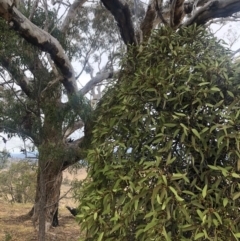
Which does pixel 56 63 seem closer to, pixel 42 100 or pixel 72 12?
pixel 42 100

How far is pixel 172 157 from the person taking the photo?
1.60m

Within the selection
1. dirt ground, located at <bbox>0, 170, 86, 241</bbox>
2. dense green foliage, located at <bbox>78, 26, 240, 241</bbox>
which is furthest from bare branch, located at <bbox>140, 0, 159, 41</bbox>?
dense green foliage, located at <bbox>78, 26, 240, 241</bbox>

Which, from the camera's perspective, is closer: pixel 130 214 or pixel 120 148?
pixel 130 214

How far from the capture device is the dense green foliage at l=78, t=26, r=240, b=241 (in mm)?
1483

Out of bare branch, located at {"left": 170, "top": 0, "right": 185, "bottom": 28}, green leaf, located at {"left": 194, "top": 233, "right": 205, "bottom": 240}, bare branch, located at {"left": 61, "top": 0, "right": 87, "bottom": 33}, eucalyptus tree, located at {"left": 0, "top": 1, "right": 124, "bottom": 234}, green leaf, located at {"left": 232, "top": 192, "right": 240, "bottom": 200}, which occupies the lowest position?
green leaf, located at {"left": 194, "top": 233, "right": 205, "bottom": 240}

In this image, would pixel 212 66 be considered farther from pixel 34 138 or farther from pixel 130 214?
pixel 34 138

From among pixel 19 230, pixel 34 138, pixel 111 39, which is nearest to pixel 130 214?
pixel 34 138

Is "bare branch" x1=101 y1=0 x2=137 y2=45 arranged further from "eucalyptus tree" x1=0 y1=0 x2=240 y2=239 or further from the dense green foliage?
the dense green foliage

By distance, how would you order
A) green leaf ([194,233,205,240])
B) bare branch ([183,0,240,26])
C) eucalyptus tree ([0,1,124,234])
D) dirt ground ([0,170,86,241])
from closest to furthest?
green leaf ([194,233,205,240]), bare branch ([183,0,240,26]), eucalyptus tree ([0,1,124,234]), dirt ground ([0,170,86,241])

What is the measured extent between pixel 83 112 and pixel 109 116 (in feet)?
6.08

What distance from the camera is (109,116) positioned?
199 centimetres

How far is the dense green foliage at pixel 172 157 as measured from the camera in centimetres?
148

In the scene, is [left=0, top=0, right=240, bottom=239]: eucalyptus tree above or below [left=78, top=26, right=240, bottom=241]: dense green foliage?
above

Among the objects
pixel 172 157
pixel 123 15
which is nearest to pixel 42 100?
pixel 123 15
